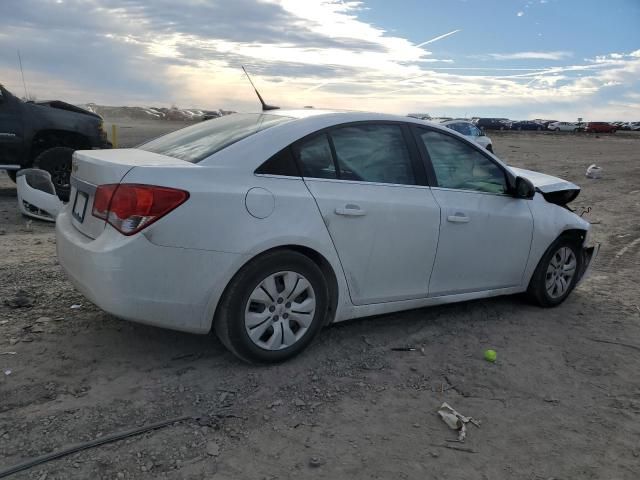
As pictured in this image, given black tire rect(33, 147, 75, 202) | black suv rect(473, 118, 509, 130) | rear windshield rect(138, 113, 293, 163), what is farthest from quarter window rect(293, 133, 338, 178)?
black suv rect(473, 118, 509, 130)

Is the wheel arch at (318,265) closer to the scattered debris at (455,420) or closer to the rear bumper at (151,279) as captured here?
the rear bumper at (151,279)

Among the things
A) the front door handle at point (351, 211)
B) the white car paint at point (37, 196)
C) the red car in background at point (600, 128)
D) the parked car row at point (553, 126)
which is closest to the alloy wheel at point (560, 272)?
the front door handle at point (351, 211)

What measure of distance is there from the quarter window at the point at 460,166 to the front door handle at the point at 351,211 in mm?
833

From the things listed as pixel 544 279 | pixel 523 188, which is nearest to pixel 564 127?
pixel 544 279

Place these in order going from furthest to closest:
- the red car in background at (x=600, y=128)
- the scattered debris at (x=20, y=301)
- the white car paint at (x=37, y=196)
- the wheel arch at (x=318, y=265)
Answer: the red car in background at (x=600, y=128) < the white car paint at (x=37, y=196) < the scattered debris at (x=20, y=301) < the wheel arch at (x=318, y=265)

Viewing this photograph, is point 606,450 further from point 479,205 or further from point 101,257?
point 101,257

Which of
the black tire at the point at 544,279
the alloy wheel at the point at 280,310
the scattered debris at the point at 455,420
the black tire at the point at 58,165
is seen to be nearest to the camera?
the scattered debris at the point at 455,420

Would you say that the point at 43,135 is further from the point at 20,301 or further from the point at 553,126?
the point at 553,126

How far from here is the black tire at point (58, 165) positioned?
9.03 meters

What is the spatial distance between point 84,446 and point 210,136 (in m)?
2.11

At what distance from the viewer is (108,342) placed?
3939 millimetres

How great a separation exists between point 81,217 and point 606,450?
3.25 meters

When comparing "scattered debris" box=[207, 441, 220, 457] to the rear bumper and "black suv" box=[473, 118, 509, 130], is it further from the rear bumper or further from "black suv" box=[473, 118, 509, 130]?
"black suv" box=[473, 118, 509, 130]

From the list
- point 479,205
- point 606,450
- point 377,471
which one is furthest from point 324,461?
point 479,205
